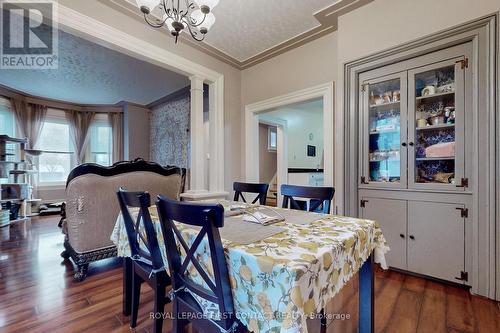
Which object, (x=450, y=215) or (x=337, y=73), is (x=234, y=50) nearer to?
(x=337, y=73)

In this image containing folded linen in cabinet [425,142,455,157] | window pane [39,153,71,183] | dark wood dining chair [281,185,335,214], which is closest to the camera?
dark wood dining chair [281,185,335,214]

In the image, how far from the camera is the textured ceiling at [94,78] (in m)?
3.49

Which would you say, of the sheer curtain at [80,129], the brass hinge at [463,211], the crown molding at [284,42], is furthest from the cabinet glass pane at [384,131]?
the sheer curtain at [80,129]

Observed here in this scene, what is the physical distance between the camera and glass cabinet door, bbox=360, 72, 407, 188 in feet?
7.36

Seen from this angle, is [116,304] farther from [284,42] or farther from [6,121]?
[6,121]

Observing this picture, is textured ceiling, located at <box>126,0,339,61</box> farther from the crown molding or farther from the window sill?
the window sill

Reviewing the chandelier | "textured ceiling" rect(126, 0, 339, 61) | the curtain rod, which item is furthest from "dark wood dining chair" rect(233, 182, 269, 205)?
the curtain rod

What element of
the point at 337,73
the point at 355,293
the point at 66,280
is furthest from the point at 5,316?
the point at 337,73

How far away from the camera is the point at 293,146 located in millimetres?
5723

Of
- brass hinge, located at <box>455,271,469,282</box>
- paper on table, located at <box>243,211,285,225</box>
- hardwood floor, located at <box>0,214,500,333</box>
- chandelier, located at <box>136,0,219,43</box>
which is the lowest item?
hardwood floor, located at <box>0,214,500,333</box>

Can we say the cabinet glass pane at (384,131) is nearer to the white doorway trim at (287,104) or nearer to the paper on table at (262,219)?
the white doorway trim at (287,104)

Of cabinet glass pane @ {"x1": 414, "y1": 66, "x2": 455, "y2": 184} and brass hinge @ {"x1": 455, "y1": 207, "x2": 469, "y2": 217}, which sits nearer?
brass hinge @ {"x1": 455, "y1": 207, "x2": 469, "y2": 217}

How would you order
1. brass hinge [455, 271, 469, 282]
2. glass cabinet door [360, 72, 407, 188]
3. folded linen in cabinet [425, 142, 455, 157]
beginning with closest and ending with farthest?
brass hinge [455, 271, 469, 282], folded linen in cabinet [425, 142, 455, 157], glass cabinet door [360, 72, 407, 188]

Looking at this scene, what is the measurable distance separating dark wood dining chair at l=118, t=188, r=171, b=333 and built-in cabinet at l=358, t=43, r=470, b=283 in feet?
6.72
